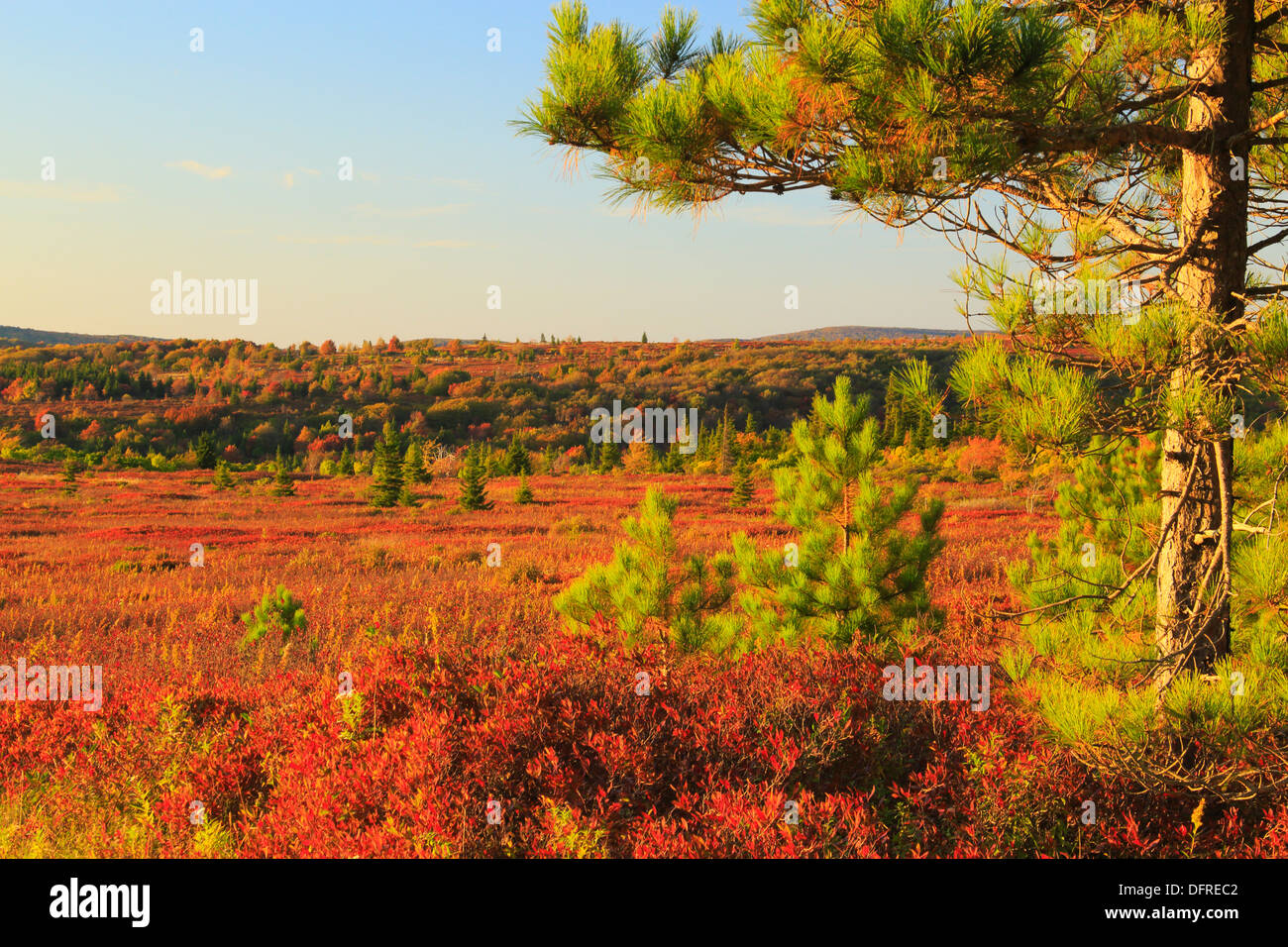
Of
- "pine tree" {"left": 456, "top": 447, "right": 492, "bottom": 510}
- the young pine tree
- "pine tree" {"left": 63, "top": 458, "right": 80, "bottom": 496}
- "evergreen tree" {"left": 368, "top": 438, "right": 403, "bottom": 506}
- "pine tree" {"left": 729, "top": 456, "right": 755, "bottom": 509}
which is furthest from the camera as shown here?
"pine tree" {"left": 63, "top": 458, "right": 80, "bottom": 496}

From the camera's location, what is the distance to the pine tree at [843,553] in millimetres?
6637

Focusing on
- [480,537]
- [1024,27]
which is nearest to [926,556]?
[1024,27]

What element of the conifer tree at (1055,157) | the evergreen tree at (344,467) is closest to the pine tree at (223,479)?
the evergreen tree at (344,467)

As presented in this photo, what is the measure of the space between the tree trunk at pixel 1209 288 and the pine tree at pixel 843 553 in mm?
2498

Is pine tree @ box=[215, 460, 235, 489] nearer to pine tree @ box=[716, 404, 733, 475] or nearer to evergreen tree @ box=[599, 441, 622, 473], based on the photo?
evergreen tree @ box=[599, 441, 622, 473]

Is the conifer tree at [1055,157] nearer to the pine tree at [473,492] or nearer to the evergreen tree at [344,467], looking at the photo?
the pine tree at [473,492]

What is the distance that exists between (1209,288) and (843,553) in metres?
3.36

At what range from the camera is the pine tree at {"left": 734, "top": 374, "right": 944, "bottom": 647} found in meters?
6.64

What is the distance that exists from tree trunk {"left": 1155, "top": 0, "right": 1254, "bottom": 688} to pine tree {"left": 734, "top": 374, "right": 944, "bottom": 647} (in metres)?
2.50

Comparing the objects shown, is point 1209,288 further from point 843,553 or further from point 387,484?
point 387,484

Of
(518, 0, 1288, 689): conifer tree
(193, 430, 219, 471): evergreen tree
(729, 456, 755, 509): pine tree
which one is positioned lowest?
(729, 456, 755, 509): pine tree

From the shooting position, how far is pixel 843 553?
6.79 m

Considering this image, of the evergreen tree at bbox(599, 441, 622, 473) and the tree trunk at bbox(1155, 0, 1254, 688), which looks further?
the evergreen tree at bbox(599, 441, 622, 473)

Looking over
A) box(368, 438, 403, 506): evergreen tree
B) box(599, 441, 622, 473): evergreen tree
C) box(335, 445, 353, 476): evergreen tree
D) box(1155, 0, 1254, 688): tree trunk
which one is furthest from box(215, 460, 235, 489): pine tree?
box(1155, 0, 1254, 688): tree trunk
